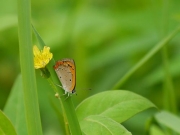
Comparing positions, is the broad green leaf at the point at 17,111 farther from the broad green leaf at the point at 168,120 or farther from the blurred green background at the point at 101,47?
the blurred green background at the point at 101,47

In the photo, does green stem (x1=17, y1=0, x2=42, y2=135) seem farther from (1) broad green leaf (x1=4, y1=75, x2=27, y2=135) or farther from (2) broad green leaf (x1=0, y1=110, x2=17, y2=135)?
(1) broad green leaf (x1=4, y1=75, x2=27, y2=135)

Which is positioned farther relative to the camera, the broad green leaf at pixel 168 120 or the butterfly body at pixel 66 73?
the broad green leaf at pixel 168 120

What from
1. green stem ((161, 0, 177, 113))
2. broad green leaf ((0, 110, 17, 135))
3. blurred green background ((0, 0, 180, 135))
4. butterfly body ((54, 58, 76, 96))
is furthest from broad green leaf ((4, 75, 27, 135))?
blurred green background ((0, 0, 180, 135))

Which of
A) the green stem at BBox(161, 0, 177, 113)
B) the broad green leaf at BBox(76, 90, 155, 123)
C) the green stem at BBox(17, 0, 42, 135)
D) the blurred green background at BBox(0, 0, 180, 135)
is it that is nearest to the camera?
the green stem at BBox(17, 0, 42, 135)

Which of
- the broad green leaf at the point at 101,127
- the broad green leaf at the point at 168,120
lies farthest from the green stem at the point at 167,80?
the broad green leaf at the point at 101,127

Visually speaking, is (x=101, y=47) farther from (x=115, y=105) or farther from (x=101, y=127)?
(x=101, y=127)

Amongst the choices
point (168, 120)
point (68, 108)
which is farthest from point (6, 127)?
point (168, 120)

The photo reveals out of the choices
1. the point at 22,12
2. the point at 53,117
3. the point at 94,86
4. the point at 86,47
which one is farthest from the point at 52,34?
the point at 22,12
